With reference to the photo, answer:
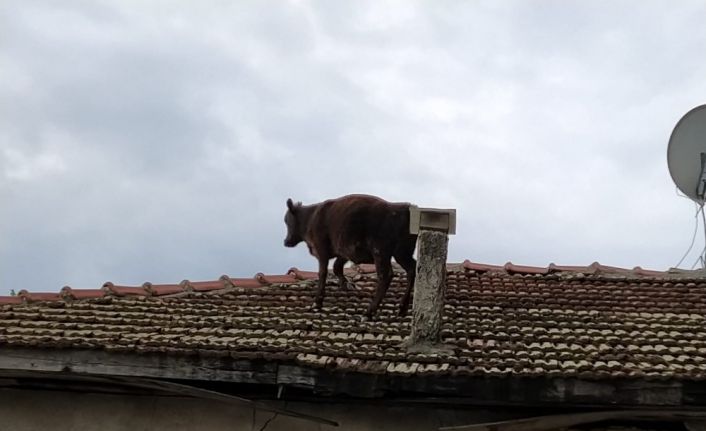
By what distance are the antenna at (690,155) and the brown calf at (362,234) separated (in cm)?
455

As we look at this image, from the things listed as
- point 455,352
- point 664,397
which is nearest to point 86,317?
point 455,352

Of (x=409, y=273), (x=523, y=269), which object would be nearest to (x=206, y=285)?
(x=409, y=273)

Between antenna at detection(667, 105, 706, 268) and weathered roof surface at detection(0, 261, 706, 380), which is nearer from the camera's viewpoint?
weathered roof surface at detection(0, 261, 706, 380)

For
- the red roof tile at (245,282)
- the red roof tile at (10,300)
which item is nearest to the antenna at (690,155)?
the red roof tile at (245,282)

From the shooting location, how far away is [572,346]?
19.9 ft

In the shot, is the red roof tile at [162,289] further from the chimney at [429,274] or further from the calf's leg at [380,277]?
the chimney at [429,274]

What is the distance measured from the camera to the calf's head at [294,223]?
789 centimetres

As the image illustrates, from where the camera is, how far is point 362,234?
7.20 metres

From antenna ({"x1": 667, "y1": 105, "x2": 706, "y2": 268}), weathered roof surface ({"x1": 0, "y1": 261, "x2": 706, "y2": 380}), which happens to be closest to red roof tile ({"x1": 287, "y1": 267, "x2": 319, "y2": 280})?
weathered roof surface ({"x1": 0, "y1": 261, "x2": 706, "y2": 380})

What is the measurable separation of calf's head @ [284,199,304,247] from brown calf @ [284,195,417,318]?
0.03 ft

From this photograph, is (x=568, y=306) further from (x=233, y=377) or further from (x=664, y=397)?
(x=233, y=377)

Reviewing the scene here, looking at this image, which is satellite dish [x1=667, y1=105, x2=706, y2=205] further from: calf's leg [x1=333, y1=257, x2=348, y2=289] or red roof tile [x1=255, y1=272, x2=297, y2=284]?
red roof tile [x1=255, y1=272, x2=297, y2=284]

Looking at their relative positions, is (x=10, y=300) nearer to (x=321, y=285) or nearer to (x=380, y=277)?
(x=321, y=285)

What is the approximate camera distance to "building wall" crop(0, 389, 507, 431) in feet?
18.3
